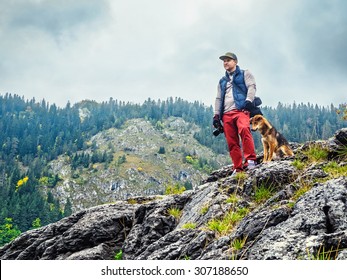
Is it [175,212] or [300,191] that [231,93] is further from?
[300,191]

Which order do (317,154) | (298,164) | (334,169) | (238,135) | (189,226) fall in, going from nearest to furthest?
1. (189,226)
2. (334,169)
3. (298,164)
4. (317,154)
5. (238,135)

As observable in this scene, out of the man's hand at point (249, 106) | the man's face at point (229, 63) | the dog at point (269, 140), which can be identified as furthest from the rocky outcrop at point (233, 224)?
the man's face at point (229, 63)

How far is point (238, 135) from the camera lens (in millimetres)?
10859

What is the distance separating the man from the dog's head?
0.20 metres

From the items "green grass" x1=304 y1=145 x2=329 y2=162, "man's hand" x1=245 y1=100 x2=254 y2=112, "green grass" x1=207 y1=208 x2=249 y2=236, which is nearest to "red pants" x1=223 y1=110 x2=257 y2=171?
"man's hand" x1=245 y1=100 x2=254 y2=112

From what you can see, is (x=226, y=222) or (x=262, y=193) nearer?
(x=226, y=222)

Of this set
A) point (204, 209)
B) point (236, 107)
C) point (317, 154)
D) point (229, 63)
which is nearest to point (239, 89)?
point (236, 107)

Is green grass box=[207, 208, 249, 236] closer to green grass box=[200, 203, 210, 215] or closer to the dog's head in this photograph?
green grass box=[200, 203, 210, 215]

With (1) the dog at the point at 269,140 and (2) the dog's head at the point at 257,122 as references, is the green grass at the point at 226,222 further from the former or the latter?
(2) the dog's head at the point at 257,122

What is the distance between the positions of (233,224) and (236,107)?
14.7 feet

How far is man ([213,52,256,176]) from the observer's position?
10297 mm

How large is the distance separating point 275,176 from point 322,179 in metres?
1.12
